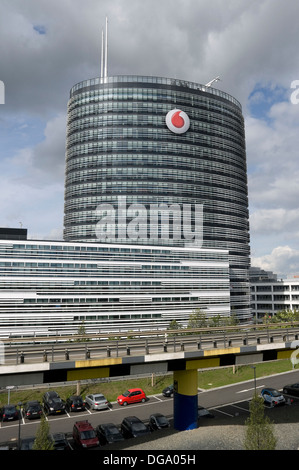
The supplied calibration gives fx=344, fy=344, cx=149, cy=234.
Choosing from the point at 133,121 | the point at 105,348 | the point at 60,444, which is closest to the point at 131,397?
the point at 60,444

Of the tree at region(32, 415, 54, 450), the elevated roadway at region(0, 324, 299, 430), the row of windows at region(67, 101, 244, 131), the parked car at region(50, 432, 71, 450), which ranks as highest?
the row of windows at region(67, 101, 244, 131)

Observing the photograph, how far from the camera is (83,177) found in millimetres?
132625

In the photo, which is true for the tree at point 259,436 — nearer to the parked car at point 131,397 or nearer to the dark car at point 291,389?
the dark car at point 291,389

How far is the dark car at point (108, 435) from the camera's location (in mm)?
27750

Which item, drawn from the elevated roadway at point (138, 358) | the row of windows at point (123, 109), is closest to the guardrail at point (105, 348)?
the elevated roadway at point (138, 358)

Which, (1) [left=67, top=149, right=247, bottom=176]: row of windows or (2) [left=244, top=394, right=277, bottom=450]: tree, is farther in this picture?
(1) [left=67, top=149, right=247, bottom=176]: row of windows

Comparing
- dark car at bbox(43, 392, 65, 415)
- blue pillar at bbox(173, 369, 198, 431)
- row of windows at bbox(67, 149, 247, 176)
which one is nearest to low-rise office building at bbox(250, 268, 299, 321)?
row of windows at bbox(67, 149, 247, 176)

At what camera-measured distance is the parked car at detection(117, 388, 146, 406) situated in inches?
1576

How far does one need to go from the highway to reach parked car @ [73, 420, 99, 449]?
162 inches

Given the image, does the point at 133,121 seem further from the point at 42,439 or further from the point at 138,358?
the point at 42,439

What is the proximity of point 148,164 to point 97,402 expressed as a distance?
4018 inches

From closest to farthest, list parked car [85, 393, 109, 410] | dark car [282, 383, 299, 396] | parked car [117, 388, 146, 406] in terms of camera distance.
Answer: parked car [85, 393, 109, 410] < parked car [117, 388, 146, 406] < dark car [282, 383, 299, 396]

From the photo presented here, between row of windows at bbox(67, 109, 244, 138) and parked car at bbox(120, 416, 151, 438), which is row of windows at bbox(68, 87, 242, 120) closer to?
row of windows at bbox(67, 109, 244, 138)
